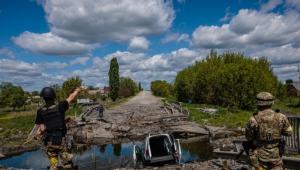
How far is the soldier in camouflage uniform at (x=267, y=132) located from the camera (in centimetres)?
648

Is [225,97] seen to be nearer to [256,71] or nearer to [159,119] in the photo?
[256,71]

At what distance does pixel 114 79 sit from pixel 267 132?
91126mm

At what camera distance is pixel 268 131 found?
6465 mm

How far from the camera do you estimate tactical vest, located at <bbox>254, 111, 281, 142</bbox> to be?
6.46 m

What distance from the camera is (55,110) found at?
7.39 metres

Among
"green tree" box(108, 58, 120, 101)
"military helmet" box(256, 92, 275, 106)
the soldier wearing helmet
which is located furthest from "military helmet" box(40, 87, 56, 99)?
"green tree" box(108, 58, 120, 101)

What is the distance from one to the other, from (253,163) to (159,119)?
2776cm

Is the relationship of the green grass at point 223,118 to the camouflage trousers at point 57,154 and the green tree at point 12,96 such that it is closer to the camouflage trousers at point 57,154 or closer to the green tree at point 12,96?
the camouflage trousers at point 57,154

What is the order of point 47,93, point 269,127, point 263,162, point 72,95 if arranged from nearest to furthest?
1. point 269,127
2. point 263,162
3. point 72,95
4. point 47,93

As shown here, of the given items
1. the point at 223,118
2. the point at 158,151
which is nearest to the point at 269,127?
the point at 158,151

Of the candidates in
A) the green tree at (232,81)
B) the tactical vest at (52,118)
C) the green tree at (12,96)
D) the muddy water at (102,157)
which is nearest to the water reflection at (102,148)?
the muddy water at (102,157)

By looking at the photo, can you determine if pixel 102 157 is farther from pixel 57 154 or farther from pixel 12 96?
pixel 12 96

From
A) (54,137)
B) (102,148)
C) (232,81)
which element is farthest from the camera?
(232,81)

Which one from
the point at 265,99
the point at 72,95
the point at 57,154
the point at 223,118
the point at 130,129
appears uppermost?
the point at 72,95
